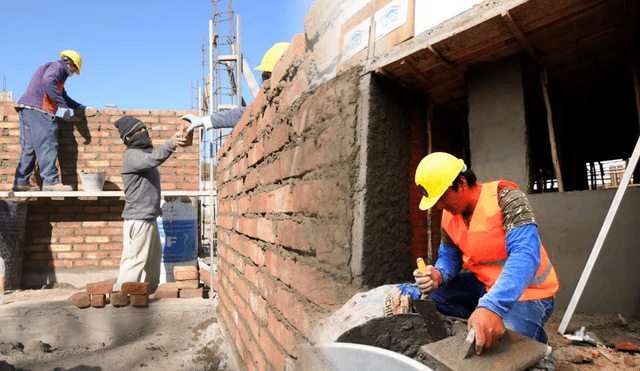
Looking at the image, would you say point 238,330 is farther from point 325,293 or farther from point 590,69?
point 590,69

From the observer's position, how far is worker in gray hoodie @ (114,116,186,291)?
4805mm

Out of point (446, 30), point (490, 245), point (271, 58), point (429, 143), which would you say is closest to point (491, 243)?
point (490, 245)

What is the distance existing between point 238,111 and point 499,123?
106 inches

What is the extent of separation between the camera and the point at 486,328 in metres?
1.09

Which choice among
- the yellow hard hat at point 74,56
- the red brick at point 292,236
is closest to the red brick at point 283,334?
the red brick at point 292,236

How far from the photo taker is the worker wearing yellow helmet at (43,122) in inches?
228

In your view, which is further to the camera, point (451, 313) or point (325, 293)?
point (451, 313)

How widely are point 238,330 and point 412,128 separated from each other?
2.15m

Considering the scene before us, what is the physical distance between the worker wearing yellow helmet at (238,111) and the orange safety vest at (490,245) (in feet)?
7.43

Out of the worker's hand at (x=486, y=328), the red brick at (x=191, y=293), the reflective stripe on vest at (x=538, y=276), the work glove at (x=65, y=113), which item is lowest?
the red brick at (x=191, y=293)

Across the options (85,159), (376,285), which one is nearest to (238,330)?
(376,285)

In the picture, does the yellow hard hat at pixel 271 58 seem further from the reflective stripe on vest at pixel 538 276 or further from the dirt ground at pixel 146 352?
the reflective stripe on vest at pixel 538 276

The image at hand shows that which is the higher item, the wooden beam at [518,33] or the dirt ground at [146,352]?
the wooden beam at [518,33]

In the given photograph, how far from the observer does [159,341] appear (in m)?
3.81
